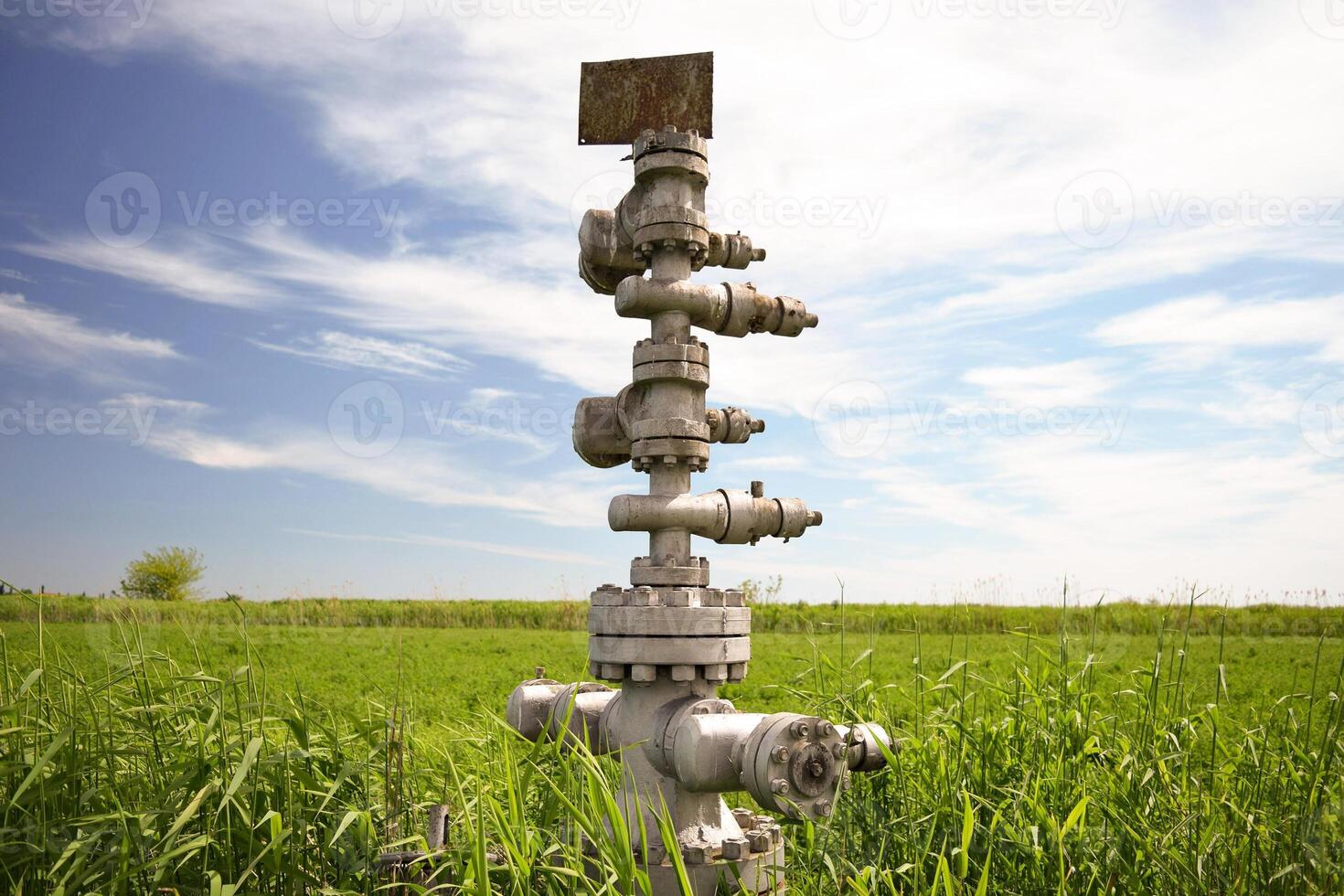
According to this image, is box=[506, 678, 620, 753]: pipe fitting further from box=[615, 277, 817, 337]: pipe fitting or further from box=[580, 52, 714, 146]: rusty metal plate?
box=[580, 52, 714, 146]: rusty metal plate

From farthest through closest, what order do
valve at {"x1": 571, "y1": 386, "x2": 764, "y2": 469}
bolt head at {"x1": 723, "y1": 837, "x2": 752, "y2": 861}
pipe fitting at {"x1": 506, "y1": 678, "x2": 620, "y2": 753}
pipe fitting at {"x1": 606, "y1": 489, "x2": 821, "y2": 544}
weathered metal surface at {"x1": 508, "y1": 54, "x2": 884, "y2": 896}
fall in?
pipe fitting at {"x1": 506, "y1": 678, "x2": 620, "y2": 753}
valve at {"x1": 571, "y1": 386, "x2": 764, "y2": 469}
pipe fitting at {"x1": 606, "y1": 489, "x2": 821, "y2": 544}
bolt head at {"x1": 723, "y1": 837, "x2": 752, "y2": 861}
weathered metal surface at {"x1": 508, "y1": 54, "x2": 884, "y2": 896}

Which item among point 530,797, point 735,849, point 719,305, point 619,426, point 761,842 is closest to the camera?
point 735,849

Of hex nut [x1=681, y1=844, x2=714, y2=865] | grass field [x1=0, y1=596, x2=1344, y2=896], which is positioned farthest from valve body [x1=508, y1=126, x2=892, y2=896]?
grass field [x1=0, y1=596, x2=1344, y2=896]

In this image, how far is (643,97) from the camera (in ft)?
14.0

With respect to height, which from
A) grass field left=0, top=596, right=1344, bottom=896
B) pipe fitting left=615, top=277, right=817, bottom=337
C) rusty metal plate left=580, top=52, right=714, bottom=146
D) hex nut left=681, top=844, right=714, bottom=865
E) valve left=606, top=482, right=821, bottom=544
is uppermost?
rusty metal plate left=580, top=52, right=714, bottom=146

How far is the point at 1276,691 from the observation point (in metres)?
8.27


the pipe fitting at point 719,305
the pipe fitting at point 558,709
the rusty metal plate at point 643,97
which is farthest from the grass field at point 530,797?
the rusty metal plate at point 643,97

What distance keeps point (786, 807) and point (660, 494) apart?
1296 millimetres

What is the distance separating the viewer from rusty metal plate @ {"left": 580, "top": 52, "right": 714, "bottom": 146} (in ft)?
13.8

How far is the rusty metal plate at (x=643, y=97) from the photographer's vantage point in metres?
4.20

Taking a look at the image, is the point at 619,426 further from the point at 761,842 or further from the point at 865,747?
the point at 761,842

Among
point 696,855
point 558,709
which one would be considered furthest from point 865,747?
point 558,709

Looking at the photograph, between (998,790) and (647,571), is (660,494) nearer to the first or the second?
(647,571)

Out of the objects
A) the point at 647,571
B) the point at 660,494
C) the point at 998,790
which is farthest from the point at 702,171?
the point at 998,790
